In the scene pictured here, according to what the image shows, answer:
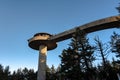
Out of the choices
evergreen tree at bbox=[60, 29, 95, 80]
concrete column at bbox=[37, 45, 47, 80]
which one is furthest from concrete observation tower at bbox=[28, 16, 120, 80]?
evergreen tree at bbox=[60, 29, 95, 80]

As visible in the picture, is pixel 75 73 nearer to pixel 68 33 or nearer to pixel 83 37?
pixel 83 37

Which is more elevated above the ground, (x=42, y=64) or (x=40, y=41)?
(x=40, y=41)

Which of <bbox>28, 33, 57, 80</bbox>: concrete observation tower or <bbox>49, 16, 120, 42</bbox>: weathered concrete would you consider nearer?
<bbox>49, 16, 120, 42</bbox>: weathered concrete

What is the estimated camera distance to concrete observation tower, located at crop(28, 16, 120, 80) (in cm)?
3547

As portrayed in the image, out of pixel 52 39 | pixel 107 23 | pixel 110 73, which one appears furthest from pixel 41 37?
pixel 110 73

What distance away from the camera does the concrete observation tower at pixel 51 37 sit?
35475mm

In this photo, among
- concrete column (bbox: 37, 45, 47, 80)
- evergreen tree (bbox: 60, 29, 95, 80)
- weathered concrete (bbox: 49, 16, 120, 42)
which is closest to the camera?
evergreen tree (bbox: 60, 29, 95, 80)

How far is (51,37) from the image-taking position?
1697 inches

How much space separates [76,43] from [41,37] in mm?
15064

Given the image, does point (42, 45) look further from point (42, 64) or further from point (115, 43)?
point (115, 43)

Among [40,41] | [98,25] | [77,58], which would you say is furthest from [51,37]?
[77,58]

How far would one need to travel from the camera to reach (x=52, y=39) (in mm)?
42656

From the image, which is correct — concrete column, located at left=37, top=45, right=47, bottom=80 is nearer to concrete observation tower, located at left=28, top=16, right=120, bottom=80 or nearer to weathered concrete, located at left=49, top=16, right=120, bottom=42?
concrete observation tower, located at left=28, top=16, right=120, bottom=80

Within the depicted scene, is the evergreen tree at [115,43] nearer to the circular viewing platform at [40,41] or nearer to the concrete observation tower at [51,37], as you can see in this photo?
the concrete observation tower at [51,37]
